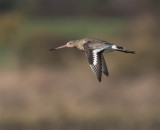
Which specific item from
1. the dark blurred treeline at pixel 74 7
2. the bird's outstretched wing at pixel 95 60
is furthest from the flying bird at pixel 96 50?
the dark blurred treeline at pixel 74 7

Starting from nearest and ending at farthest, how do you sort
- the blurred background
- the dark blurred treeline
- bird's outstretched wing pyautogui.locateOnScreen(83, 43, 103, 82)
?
bird's outstretched wing pyautogui.locateOnScreen(83, 43, 103, 82), the blurred background, the dark blurred treeline

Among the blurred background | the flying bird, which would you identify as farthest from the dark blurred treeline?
the flying bird

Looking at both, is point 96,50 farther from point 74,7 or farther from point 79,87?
point 74,7

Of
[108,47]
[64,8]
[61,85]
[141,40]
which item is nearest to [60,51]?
[141,40]

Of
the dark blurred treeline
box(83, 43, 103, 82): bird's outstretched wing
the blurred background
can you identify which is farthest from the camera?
the dark blurred treeline

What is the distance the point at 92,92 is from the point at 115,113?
0.99 m

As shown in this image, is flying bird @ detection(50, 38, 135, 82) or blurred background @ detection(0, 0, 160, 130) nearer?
flying bird @ detection(50, 38, 135, 82)

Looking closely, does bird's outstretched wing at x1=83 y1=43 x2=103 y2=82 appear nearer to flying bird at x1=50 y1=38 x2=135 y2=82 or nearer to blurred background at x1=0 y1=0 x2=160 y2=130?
flying bird at x1=50 y1=38 x2=135 y2=82

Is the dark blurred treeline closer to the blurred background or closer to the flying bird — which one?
the blurred background

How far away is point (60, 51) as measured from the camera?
2033 cm

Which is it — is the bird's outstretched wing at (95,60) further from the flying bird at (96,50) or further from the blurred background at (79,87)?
the blurred background at (79,87)

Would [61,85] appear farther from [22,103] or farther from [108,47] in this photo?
[108,47]

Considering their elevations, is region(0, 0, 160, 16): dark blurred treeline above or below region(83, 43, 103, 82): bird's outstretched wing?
above

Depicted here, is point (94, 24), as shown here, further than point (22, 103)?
Yes
